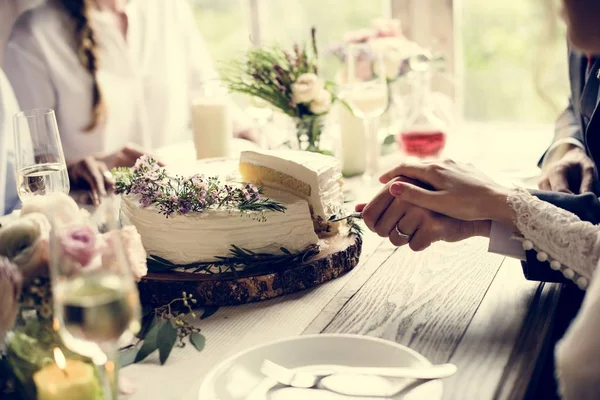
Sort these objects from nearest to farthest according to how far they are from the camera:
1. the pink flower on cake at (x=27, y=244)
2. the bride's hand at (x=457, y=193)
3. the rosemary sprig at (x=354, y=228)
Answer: the pink flower on cake at (x=27, y=244), the bride's hand at (x=457, y=193), the rosemary sprig at (x=354, y=228)

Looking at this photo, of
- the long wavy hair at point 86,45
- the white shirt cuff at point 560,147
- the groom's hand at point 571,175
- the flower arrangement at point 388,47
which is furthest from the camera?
the long wavy hair at point 86,45

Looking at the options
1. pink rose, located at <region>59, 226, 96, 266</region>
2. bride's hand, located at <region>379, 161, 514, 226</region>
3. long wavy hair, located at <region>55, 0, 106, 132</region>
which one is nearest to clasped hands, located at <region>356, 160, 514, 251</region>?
bride's hand, located at <region>379, 161, 514, 226</region>

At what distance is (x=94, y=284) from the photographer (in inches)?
31.3

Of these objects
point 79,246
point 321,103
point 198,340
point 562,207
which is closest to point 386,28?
point 321,103

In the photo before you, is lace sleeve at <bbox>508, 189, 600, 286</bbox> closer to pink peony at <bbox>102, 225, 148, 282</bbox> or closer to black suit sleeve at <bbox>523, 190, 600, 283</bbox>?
black suit sleeve at <bbox>523, 190, 600, 283</bbox>

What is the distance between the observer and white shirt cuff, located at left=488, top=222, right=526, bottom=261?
131cm

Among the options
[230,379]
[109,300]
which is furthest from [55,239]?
[230,379]

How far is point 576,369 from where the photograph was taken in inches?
33.0

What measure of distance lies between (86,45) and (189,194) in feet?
4.78

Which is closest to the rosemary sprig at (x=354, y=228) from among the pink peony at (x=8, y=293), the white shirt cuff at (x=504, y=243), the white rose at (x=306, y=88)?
the white shirt cuff at (x=504, y=243)

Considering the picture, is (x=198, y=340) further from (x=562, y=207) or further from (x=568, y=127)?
(x=568, y=127)

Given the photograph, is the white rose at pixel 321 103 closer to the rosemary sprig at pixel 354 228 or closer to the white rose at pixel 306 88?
the white rose at pixel 306 88

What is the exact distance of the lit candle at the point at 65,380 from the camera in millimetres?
874

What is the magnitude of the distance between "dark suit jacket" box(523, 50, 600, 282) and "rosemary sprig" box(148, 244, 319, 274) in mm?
432
